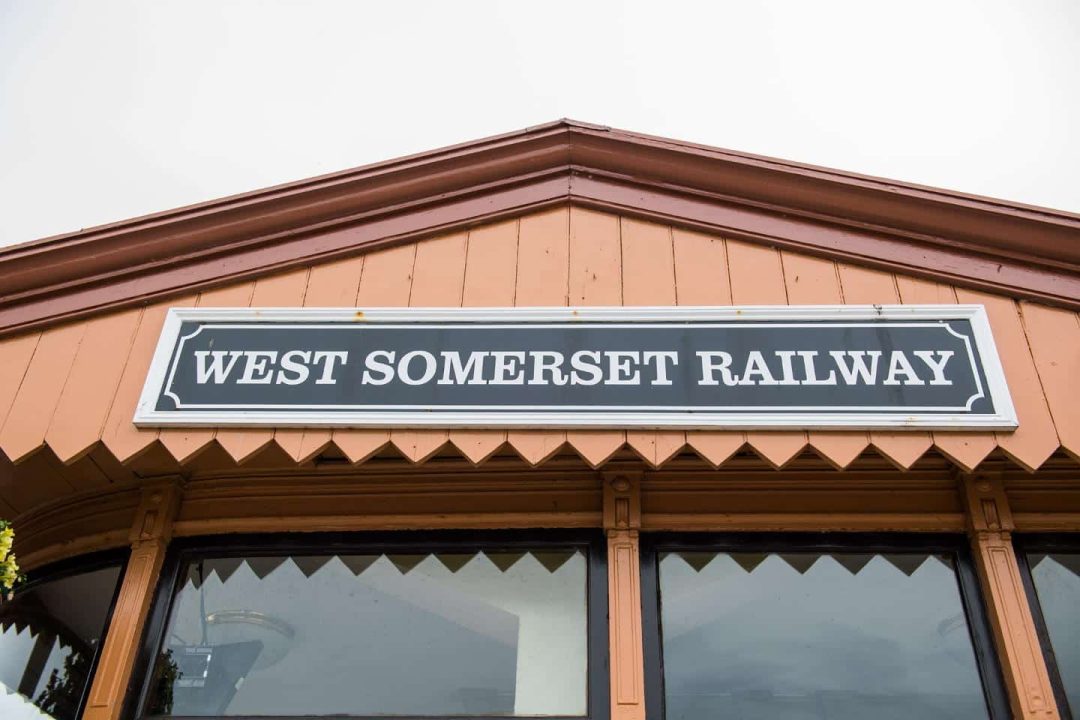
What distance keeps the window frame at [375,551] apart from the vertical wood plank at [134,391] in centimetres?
68

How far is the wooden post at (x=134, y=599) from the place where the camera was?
3615mm

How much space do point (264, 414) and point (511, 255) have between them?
1.29m

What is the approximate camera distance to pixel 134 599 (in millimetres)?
3848

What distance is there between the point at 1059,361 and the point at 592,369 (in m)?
1.85

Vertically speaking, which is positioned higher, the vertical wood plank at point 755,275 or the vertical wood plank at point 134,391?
the vertical wood plank at point 755,275

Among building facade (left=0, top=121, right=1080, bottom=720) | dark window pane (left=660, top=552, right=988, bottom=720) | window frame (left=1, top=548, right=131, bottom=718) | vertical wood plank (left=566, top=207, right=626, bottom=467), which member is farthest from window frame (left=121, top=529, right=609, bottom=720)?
vertical wood plank (left=566, top=207, right=626, bottom=467)

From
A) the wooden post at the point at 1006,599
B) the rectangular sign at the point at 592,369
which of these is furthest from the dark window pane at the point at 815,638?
the rectangular sign at the point at 592,369

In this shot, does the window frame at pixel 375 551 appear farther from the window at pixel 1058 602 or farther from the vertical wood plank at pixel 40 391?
the window at pixel 1058 602

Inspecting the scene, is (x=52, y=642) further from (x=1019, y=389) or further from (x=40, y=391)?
(x=1019, y=389)

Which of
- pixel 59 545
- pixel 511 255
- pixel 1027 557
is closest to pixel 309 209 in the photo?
pixel 511 255

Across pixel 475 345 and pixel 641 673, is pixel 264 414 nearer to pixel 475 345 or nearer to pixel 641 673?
pixel 475 345

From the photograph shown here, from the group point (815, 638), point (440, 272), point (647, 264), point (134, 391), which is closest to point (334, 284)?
point (440, 272)

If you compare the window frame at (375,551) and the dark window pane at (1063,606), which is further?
the window frame at (375,551)

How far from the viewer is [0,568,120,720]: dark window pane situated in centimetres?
414
